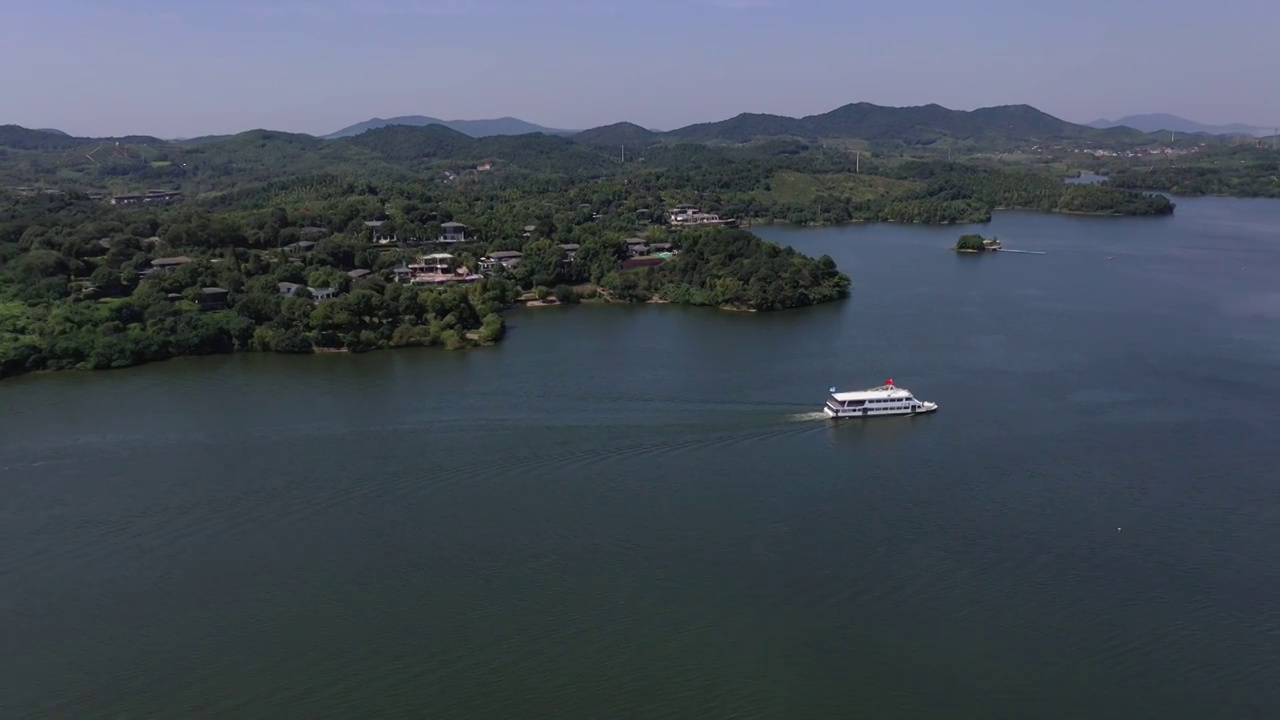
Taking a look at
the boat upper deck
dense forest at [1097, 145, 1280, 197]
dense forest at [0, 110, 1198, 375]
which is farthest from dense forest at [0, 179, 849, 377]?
dense forest at [1097, 145, 1280, 197]

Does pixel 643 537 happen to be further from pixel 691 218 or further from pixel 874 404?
pixel 691 218

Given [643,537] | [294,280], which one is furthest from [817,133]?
[643,537]

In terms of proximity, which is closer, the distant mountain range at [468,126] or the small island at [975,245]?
the small island at [975,245]

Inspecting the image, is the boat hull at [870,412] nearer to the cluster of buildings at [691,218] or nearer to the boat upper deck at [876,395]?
the boat upper deck at [876,395]

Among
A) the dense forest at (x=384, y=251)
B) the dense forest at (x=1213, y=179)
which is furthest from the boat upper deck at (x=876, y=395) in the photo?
the dense forest at (x=1213, y=179)

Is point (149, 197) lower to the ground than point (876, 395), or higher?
higher

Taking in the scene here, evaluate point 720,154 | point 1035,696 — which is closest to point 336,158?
point 720,154

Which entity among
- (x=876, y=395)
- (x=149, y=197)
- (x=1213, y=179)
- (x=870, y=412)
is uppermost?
(x=149, y=197)
